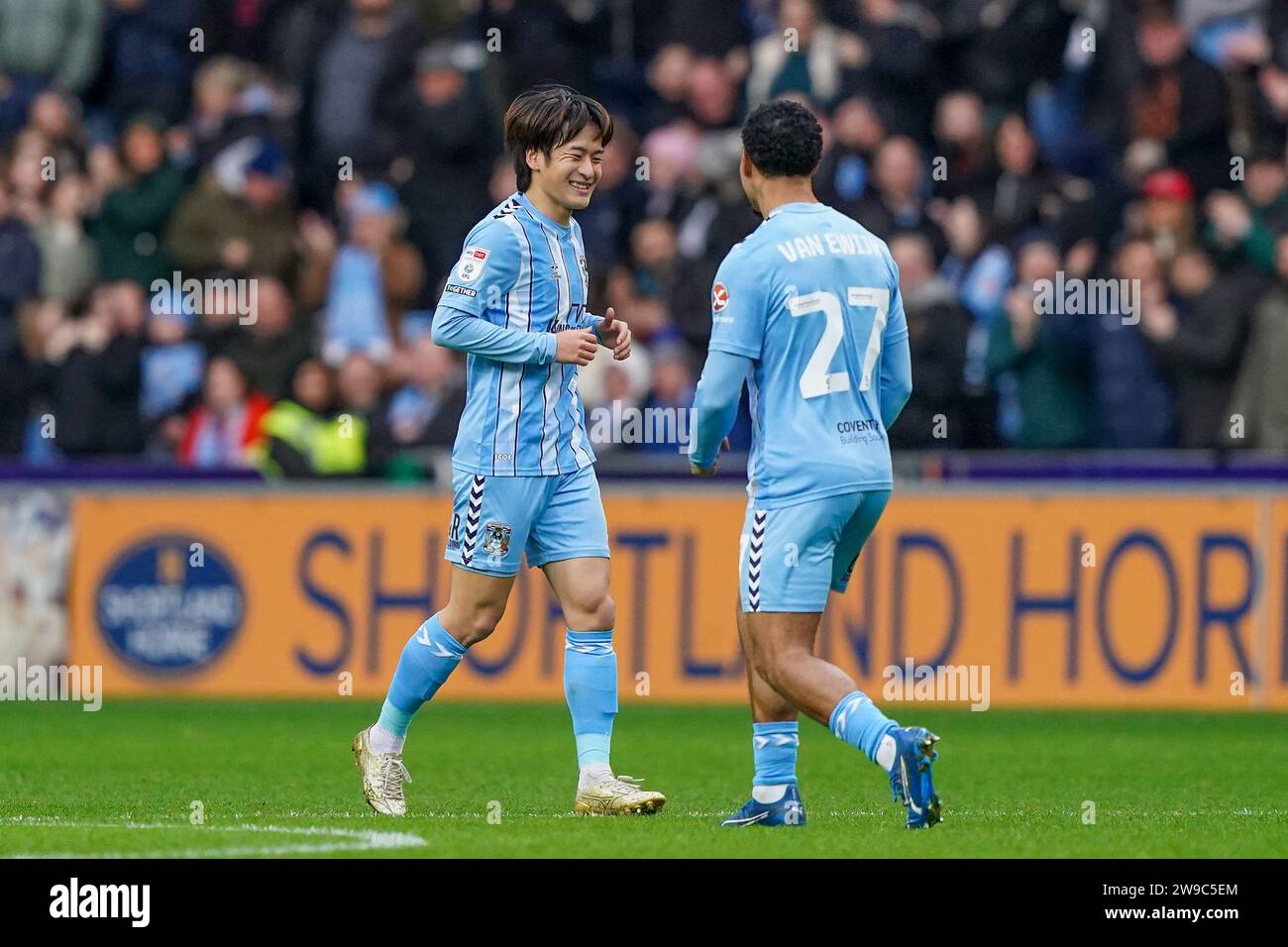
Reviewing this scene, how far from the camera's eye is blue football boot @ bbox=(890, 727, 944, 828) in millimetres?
7484

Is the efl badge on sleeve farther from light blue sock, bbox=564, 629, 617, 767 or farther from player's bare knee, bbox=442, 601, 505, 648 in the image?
light blue sock, bbox=564, 629, 617, 767

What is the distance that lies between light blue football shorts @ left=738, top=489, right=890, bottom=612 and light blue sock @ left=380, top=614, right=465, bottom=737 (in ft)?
3.98

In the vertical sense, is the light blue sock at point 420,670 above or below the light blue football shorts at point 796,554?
below

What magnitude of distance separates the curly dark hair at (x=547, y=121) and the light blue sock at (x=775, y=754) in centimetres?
210

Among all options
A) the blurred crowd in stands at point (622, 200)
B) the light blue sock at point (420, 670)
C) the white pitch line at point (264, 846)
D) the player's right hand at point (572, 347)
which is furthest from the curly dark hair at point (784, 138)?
the blurred crowd in stands at point (622, 200)

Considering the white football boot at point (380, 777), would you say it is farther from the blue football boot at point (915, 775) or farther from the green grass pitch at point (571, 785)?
the blue football boot at point (915, 775)

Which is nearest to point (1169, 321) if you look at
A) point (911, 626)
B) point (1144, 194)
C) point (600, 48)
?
point (1144, 194)

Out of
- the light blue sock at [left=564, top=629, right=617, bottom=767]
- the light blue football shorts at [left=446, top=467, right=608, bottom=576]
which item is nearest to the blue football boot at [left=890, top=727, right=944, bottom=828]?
the light blue sock at [left=564, top=629, right=617, bottom=767]

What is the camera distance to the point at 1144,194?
15781mm

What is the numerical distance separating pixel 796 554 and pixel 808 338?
681mm

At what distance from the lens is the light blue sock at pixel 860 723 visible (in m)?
7.62

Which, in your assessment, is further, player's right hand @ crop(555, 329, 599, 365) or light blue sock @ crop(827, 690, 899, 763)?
player's right hand @ crop(555, 329, 599, 365)

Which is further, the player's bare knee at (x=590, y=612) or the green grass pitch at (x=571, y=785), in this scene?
the player's bare knee at (x=590, y=612)

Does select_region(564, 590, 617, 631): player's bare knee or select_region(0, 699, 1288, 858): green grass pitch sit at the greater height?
select_region(564, 590, 617, 631): player's bare knee
